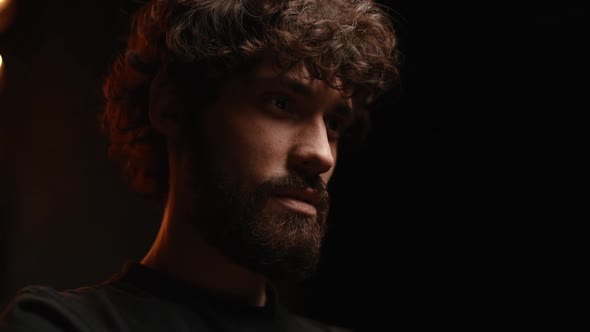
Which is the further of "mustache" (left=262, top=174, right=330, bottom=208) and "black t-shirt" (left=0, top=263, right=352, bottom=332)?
"mustache" (left=262, top=174, right=330, bottom=208)

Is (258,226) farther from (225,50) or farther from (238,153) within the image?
(225,50)

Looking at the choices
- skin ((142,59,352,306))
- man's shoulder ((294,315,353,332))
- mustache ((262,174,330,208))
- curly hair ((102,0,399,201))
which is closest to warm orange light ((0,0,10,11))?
curly hair ((102,0,399,201))

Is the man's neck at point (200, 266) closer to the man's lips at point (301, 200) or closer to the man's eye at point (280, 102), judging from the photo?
the man's lips at point (301, 200)

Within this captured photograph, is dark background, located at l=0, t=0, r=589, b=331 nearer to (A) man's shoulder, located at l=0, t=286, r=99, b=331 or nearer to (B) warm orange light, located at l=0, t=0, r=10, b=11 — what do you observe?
(B) warm orange light, located at l=0, t=0, r=10, b=11

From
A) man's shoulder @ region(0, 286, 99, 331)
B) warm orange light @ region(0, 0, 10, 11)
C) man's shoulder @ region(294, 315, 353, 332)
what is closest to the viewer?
man's shoulder @ region(0, 286, 99, 331)

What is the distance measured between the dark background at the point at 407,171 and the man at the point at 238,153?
1.05ft

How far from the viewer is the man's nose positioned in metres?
1.62

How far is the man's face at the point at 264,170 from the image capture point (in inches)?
63.2

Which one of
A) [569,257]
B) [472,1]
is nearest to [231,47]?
[472,1]

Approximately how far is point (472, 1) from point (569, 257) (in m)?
0.79

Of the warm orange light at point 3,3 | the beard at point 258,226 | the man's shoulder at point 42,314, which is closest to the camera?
the man's shoulder at point 42,314

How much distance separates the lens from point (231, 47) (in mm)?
1661

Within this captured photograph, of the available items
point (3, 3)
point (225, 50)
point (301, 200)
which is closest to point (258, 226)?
point (301, 200)

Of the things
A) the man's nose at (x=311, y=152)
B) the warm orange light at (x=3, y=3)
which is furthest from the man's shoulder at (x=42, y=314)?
the warm orange light at (x=3, y=3)
